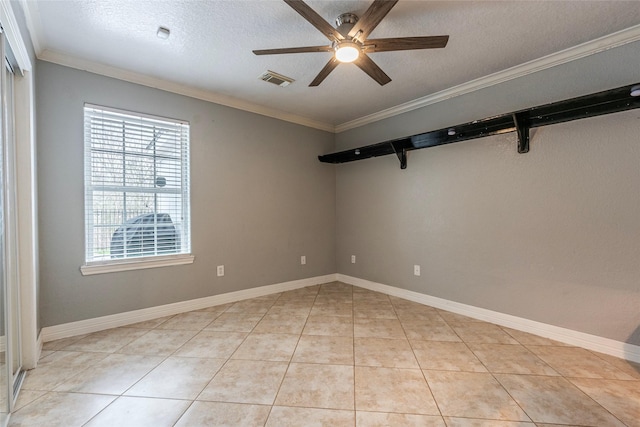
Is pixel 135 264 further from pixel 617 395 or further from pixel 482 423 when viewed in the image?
pixel 617 395

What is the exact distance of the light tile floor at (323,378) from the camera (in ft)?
5.03

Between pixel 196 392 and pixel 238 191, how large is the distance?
7.49 ft

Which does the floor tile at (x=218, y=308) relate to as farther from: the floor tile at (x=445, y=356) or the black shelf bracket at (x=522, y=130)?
the black shelf bracket at (x=522, y=130)

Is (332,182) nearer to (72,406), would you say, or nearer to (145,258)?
(145,258)

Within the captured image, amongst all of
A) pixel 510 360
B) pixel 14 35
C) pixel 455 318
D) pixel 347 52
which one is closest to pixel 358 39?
pixel 347 52

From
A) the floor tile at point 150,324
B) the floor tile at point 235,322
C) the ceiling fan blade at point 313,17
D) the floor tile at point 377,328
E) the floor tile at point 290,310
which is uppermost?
the ceiling fan blade at point 313,17

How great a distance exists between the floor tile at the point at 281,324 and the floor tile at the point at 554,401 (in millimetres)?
1665

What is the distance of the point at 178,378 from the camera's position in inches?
73.9

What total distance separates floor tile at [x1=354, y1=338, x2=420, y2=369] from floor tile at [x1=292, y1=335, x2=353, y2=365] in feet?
0.25

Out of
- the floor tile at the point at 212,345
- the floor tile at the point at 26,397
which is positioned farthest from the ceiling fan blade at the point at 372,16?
the floor tile at the point at 26,397

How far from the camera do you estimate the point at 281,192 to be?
3928mm

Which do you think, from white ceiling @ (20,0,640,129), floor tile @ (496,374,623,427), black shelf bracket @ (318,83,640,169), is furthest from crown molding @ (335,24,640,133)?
floor tile @ (496,374,623,427)

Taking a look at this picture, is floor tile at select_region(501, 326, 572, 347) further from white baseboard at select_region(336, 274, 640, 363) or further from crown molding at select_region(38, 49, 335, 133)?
crown molding at select_region(38, 49, 335, 133)

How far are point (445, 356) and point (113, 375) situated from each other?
7.84 ft
